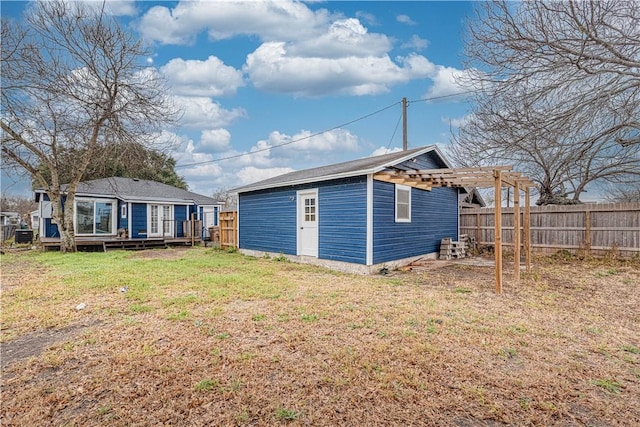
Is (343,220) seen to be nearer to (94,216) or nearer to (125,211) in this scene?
(125,211)

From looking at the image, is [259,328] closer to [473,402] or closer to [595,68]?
[473,402]

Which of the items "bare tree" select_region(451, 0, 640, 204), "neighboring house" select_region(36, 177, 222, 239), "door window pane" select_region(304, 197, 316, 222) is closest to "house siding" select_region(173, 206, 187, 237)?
"neighboring house" select_region(36, 177, 222, 239)

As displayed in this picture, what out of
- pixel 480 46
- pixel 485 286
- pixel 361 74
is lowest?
pixel 485 286

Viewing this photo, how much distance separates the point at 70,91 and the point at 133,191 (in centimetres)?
593

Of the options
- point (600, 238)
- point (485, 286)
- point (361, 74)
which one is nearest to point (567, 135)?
point (485, 286)

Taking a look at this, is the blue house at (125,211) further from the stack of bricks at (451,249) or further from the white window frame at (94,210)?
the stack of bricks at (451,249)

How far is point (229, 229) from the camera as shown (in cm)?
1383

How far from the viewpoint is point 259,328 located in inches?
161

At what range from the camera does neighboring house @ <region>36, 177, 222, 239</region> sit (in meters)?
14.8

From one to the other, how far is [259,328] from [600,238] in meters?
11.4

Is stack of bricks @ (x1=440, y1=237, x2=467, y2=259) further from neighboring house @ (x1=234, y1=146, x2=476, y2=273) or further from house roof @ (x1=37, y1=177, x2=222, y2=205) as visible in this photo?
house roof @ (x1=37, y1=177, x2=222, y2=205)

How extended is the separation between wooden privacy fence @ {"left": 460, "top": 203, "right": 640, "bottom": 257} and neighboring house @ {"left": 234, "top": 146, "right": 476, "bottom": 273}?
254 centimetres

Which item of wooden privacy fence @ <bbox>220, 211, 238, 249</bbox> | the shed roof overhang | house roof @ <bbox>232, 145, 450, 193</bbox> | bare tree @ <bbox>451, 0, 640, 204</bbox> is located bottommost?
wooden privacy fence @ <bbox>220, 211, 238, 249</bbox>

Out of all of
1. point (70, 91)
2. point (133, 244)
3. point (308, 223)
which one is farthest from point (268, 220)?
point (70, 91)
